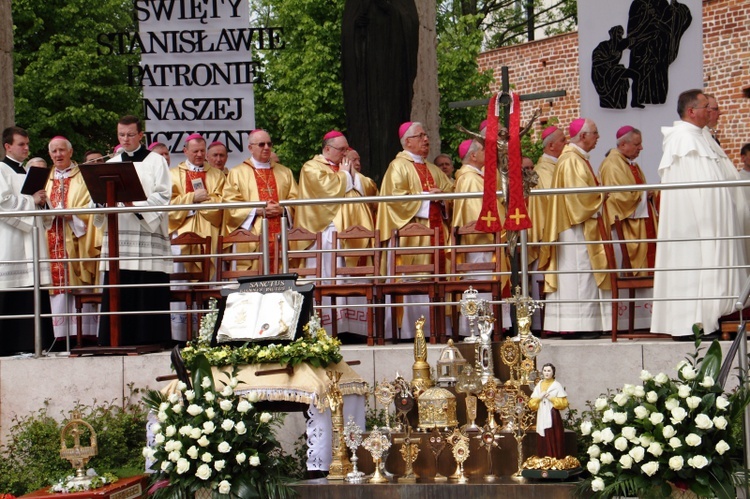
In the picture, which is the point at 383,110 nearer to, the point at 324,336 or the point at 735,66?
the point at 324,336

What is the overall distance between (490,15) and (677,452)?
2929 cm

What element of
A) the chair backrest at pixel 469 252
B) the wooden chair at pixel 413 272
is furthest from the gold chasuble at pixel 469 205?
the wooden chair at pixel 413 272

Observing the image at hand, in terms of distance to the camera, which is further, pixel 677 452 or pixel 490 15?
pixel 490 15

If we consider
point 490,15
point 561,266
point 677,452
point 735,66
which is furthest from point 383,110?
point 490,15

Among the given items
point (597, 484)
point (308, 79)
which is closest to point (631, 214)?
point (597, 484)

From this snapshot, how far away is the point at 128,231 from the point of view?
449 inches

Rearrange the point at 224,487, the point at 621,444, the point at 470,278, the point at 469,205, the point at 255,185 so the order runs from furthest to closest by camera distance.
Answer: the point at 255,185 → the point at 469,205 → the point at 470,278 → the point at 224,487 → the point at 621,444

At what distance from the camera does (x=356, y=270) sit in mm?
11227

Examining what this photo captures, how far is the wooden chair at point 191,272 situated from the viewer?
37.4 ft

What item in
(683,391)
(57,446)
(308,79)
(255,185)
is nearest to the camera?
(683,391)

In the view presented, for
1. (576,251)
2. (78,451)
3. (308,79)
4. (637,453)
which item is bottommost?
(78,451)

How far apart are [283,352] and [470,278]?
10.4 feet

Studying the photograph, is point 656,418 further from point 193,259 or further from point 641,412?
point 193,259

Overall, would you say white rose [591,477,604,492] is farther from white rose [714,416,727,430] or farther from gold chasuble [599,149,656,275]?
gold chasuble [599,149,656,275]
